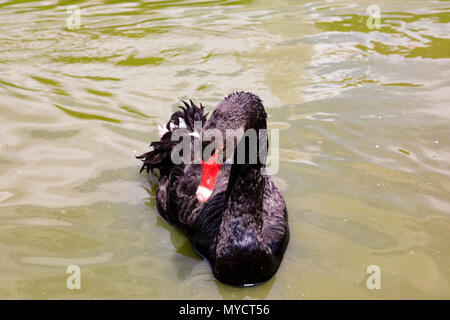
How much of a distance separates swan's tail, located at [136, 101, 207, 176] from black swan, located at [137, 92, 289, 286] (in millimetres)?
334

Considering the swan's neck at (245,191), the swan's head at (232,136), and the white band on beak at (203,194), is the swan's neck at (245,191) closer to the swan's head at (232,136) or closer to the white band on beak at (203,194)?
the swan's head at (232,136)

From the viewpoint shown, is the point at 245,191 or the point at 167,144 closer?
the point at 245,191

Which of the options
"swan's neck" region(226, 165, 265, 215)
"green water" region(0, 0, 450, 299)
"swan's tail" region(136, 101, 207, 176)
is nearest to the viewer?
"swan's neck" region(226, 165, 265, 215)

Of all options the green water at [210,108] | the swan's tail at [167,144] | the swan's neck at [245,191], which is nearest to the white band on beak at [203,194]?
the swan's neck at [245,191]

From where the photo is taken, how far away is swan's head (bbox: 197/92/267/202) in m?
2.96

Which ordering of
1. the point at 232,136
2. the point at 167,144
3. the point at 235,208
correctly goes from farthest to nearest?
1. the point at 167,144
2. the point at 235,208
3. the point at 232,136

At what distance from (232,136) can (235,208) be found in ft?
1.94

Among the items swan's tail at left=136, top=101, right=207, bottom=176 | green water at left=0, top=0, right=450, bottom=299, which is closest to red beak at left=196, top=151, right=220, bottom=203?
green water at left=0, top=0, right=450, bottom=299

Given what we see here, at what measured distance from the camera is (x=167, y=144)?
433cm

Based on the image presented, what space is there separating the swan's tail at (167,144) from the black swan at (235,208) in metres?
0.33

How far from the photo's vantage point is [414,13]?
8656mm

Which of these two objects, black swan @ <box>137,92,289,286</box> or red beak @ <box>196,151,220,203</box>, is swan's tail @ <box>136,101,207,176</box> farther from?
red beak @ <box>196,151,220,203</box>

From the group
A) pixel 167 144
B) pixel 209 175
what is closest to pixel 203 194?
pixel 209 175

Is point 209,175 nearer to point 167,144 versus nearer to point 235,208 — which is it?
point 235,208
